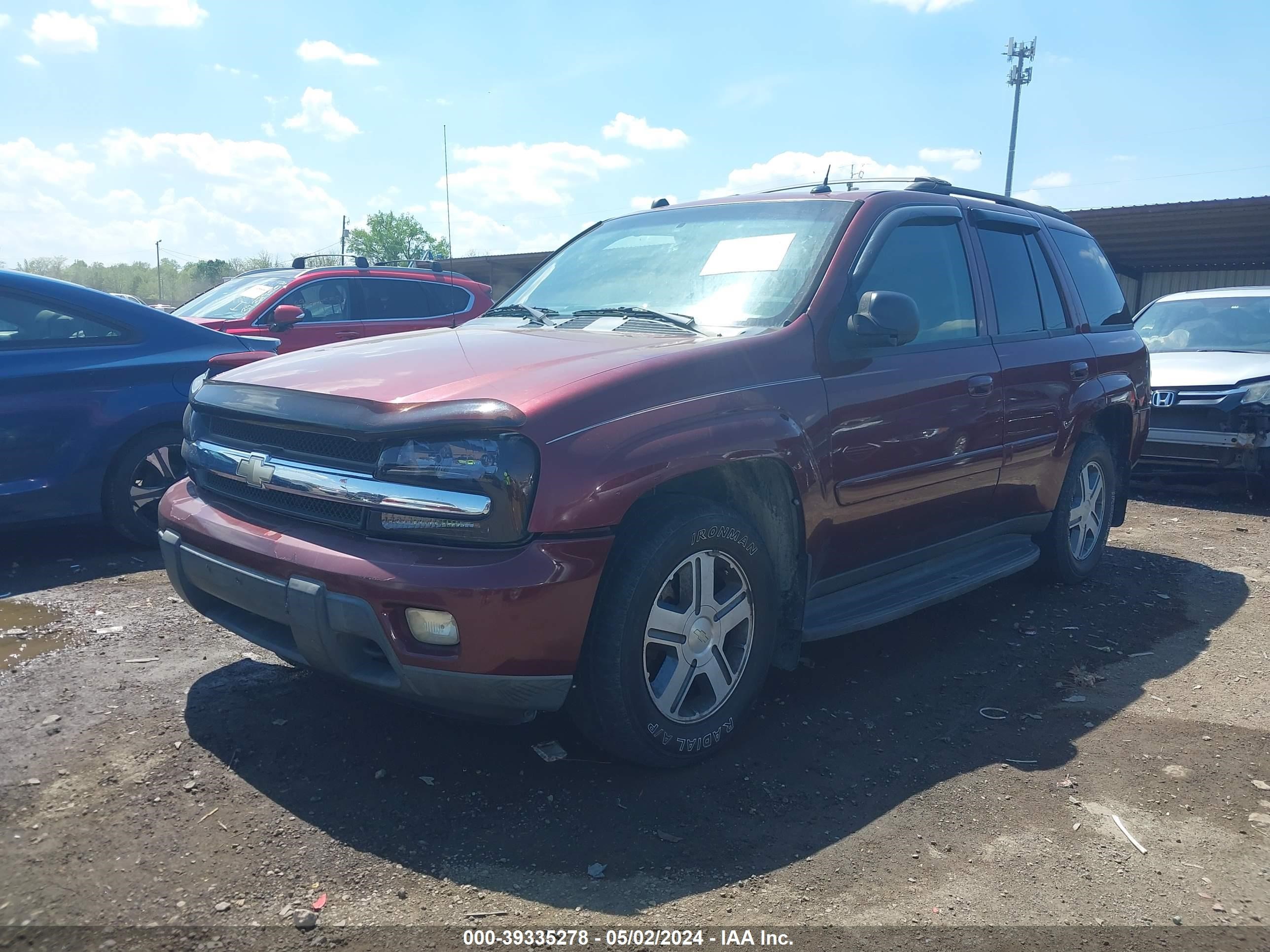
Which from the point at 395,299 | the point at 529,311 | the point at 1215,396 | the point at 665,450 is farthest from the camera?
the point at 395,299

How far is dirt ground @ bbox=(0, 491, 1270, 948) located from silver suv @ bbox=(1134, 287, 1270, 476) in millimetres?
3711

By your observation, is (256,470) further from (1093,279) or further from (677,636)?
(1093,279)

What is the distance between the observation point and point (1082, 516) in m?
5.40

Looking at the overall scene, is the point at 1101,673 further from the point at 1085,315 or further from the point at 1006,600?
the point at 1085,315

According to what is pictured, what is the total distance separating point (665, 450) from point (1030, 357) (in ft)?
8.25

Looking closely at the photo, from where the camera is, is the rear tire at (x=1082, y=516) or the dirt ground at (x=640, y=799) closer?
the dirt ground at (x=640, y=799)

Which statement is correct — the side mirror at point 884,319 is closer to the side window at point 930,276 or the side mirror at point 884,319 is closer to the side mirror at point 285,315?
the side window at point 930,276

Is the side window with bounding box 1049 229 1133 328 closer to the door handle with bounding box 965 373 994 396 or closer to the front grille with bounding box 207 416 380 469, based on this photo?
the door handle with bounding box 965 373 994 396

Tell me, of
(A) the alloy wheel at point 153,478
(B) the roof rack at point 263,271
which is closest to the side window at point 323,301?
(B) the roof rack at point 263,271

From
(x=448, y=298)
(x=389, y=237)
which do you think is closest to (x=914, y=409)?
(x=448, y=298)

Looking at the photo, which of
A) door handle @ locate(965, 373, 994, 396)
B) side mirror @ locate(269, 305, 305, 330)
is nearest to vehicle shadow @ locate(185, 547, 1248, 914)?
door handle @ locate(965, 373, 994, 396)

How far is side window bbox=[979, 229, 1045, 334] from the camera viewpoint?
464 centimetres

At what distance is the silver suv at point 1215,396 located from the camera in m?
7.55

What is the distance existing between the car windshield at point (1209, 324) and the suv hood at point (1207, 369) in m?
0.26
